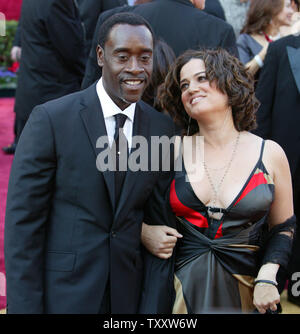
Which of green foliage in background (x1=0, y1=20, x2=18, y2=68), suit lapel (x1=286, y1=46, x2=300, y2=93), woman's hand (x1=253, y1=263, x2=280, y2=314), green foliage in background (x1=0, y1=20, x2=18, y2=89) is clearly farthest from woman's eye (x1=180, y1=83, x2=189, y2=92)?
green foliage in background (x1=0, y1=20, x2=18, y2=68)

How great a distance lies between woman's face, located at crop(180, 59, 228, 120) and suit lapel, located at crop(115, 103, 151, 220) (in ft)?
0.82

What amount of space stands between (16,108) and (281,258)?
3.07 m

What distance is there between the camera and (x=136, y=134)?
7.06 ft

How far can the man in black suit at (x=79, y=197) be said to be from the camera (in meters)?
1.98

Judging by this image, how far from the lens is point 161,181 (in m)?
2.30

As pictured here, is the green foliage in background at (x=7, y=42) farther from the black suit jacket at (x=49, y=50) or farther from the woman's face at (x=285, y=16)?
the woman's face at (x=285, y=16)

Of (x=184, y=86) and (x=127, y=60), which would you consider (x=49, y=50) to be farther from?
(x=127, y=60)

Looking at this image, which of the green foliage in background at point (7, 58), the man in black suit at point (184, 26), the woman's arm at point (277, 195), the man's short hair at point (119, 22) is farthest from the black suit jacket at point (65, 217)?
the green foliage in background at point (7, 58)

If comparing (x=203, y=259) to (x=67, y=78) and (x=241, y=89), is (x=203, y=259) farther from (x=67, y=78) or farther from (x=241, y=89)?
(x=67, y=78)

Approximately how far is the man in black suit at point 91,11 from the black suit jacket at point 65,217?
234 cm

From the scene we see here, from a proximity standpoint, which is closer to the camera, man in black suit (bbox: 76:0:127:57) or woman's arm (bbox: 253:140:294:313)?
woman's arm (bbox: 253:140:294:313)

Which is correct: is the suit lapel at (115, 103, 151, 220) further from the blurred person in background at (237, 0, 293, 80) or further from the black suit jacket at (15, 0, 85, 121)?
the black suit jacket at (15, 0, 85, 121)

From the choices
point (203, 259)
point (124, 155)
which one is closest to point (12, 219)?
point (124, 155)

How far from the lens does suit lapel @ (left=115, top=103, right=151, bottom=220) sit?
206 centimetres
